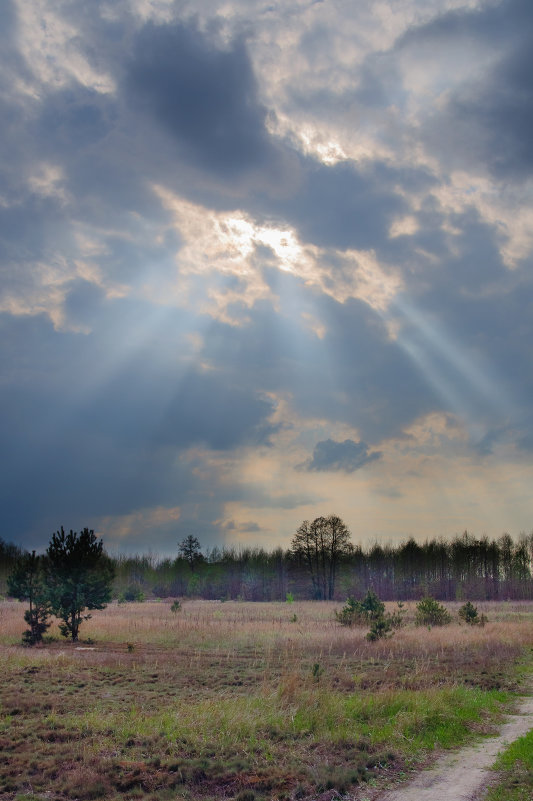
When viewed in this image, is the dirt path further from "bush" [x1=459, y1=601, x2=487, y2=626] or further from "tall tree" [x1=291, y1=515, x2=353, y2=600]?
"tall tree" [x1=291, y1=515, x2=353, y2=600]

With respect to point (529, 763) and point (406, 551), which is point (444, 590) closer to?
point (406, 551)

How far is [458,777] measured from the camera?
8719 mm

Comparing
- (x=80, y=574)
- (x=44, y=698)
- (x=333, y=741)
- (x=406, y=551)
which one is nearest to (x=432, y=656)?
(x=333, y=741)

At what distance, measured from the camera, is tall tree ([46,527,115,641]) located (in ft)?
89.4

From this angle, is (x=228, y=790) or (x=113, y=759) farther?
(x=113, y=759)

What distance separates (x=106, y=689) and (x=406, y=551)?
83918 millimetres

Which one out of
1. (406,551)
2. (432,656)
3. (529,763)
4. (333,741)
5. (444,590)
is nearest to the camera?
(529,763)

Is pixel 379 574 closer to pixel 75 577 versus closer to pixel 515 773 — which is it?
pixel 75 577

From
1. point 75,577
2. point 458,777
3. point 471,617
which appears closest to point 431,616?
point 471,617

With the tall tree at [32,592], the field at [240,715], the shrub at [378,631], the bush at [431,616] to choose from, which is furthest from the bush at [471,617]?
the tall tree at [32,592]

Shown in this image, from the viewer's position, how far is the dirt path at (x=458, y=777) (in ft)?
26.1

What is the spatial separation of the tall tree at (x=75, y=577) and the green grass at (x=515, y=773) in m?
21.9

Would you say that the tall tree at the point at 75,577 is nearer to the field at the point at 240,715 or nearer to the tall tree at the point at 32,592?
the tall tree at the point at 32,592

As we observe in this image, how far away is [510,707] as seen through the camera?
14.1m
